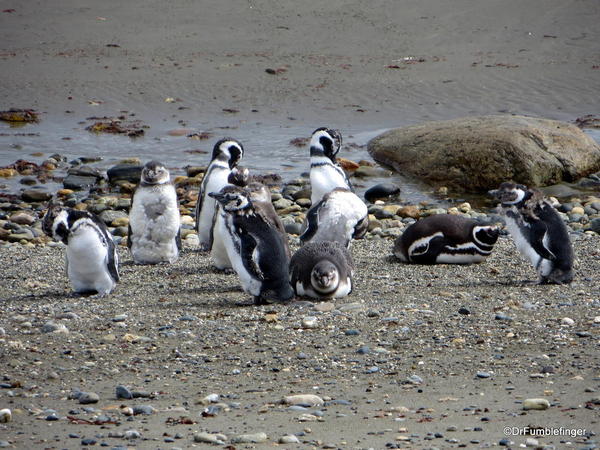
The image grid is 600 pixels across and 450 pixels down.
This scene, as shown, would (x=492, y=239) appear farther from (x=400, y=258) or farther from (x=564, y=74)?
(x=564, y=74)

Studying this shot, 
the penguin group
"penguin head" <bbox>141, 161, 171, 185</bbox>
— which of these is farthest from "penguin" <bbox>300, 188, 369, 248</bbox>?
"penguin head" <bbox>141, 161, 171, 185</bbox>

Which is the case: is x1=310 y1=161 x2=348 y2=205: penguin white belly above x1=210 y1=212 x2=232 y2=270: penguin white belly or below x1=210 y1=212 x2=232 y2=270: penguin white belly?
above

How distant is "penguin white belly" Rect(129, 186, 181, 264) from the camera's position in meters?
8.06

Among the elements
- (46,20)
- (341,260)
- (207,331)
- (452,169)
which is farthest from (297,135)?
(207,331)

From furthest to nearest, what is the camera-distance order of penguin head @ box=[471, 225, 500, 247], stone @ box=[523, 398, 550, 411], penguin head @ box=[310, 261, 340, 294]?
penguin head @ box=[471, 225, 500, 247] → penguin head @ box=[310, 261, 340, 294] → stone @ box=[523, 398, 550, 411]

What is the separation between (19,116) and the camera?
618 inches

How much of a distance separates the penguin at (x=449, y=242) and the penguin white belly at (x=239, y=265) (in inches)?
74.4

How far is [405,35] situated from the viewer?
59.9 feet

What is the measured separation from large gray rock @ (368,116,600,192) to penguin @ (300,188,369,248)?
4.50m

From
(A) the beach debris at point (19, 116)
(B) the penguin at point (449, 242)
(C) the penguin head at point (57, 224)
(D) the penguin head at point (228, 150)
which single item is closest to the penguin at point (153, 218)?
→ (D) the penguin head at point (228, 150)

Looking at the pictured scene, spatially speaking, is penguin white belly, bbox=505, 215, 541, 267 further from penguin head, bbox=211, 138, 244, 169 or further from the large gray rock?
the large gray rock

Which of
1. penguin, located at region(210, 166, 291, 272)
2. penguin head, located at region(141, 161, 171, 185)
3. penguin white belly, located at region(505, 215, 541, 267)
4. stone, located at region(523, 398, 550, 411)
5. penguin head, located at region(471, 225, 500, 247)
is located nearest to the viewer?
stone, located at region(523, 398, 550, 411)

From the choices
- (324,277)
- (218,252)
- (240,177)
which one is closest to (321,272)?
(324,277)

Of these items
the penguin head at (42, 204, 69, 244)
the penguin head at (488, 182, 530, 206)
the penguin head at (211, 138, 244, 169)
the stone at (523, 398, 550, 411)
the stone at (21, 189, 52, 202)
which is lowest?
the stone at (523, 398, 550, 411)
